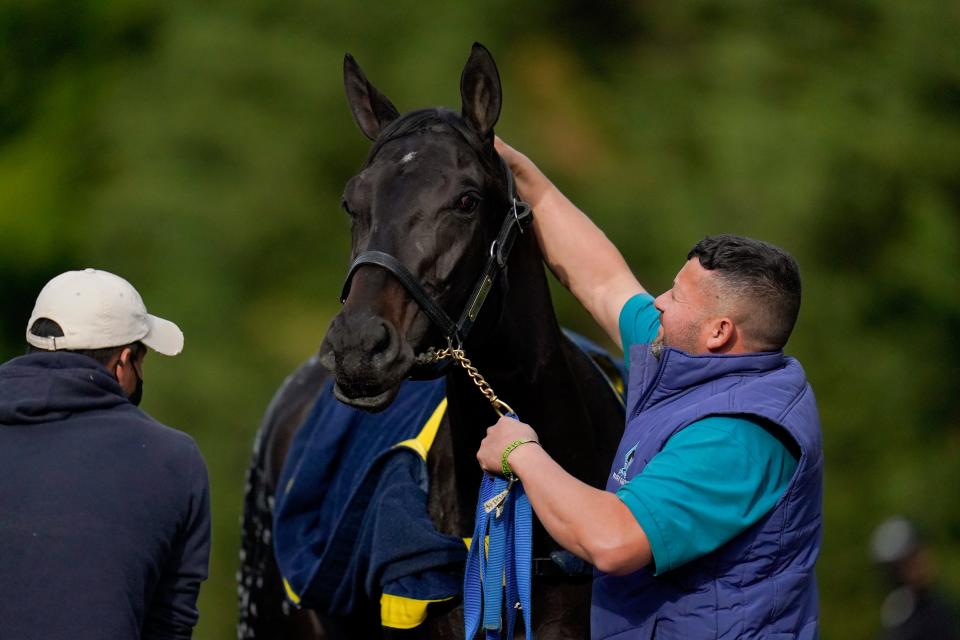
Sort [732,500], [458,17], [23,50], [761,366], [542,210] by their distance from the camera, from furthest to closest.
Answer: [23,50]
[458,17]
[542,210]
[761,366]
[732,500]

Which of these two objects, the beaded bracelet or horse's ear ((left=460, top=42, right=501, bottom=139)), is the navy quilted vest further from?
horse's ear ((left=460, top=42, right=501, bottom=139))

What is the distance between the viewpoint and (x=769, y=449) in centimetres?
297

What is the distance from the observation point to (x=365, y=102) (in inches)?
151

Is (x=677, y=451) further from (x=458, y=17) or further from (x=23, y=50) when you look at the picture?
(x=23, y=50)

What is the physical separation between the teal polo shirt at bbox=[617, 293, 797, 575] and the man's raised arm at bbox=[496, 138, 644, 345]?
0.99 metres

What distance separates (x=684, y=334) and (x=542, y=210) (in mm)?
949

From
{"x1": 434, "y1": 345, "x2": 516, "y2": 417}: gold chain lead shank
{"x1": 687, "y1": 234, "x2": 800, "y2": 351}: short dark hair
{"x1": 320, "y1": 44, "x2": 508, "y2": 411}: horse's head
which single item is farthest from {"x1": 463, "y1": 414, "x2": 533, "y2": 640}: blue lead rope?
{"x1": 687, "y1": 234, "x2": 800, "y2": 351}: short dark hair

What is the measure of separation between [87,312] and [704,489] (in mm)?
1455

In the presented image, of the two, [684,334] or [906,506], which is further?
[906,506]

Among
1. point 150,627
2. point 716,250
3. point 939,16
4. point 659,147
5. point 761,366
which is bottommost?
point 150,627

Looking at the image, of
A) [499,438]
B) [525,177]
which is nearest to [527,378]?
[499,438]

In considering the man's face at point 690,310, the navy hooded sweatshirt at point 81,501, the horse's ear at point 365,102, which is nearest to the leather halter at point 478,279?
the horse's ear at point 365,102

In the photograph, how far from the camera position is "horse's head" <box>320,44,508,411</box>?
314cm

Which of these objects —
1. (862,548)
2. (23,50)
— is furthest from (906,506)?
(23,50)
